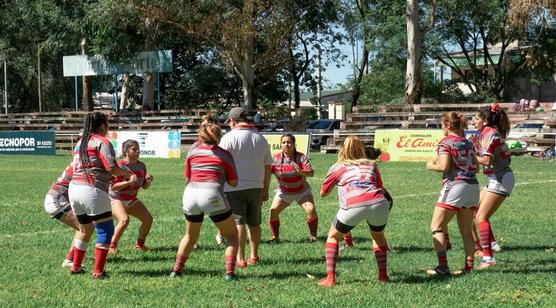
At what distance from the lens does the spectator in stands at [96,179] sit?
7.89 metres

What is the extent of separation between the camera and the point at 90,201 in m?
7.87

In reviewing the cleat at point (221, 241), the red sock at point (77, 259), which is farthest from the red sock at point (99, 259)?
the cleat at point (221, 241)

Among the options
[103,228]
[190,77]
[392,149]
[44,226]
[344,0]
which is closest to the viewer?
[103,228]

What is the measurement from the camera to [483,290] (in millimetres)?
7297

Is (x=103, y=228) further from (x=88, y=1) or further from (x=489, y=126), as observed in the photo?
(x=88, y=1)

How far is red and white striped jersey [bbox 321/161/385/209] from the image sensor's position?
741cm

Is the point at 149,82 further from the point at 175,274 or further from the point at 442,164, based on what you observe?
the point at 442,164

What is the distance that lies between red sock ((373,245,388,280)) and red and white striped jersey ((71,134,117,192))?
274 cm

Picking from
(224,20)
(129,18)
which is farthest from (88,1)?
(224,20)

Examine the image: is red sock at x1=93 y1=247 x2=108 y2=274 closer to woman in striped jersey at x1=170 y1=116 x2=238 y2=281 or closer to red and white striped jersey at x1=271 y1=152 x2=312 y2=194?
woman in striped jersey at x1=170 y1=116 x2=238 y2=281

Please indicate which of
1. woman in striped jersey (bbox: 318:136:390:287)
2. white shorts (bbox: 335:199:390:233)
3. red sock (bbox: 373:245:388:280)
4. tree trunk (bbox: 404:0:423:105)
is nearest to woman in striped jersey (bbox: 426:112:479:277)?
red sock (bbox: 373:245:388:280)

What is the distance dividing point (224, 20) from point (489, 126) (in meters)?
33.1

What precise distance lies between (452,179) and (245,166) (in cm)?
216

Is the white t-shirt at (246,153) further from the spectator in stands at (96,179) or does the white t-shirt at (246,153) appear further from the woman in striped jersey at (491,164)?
the woman in striped jersey at (491,164)
